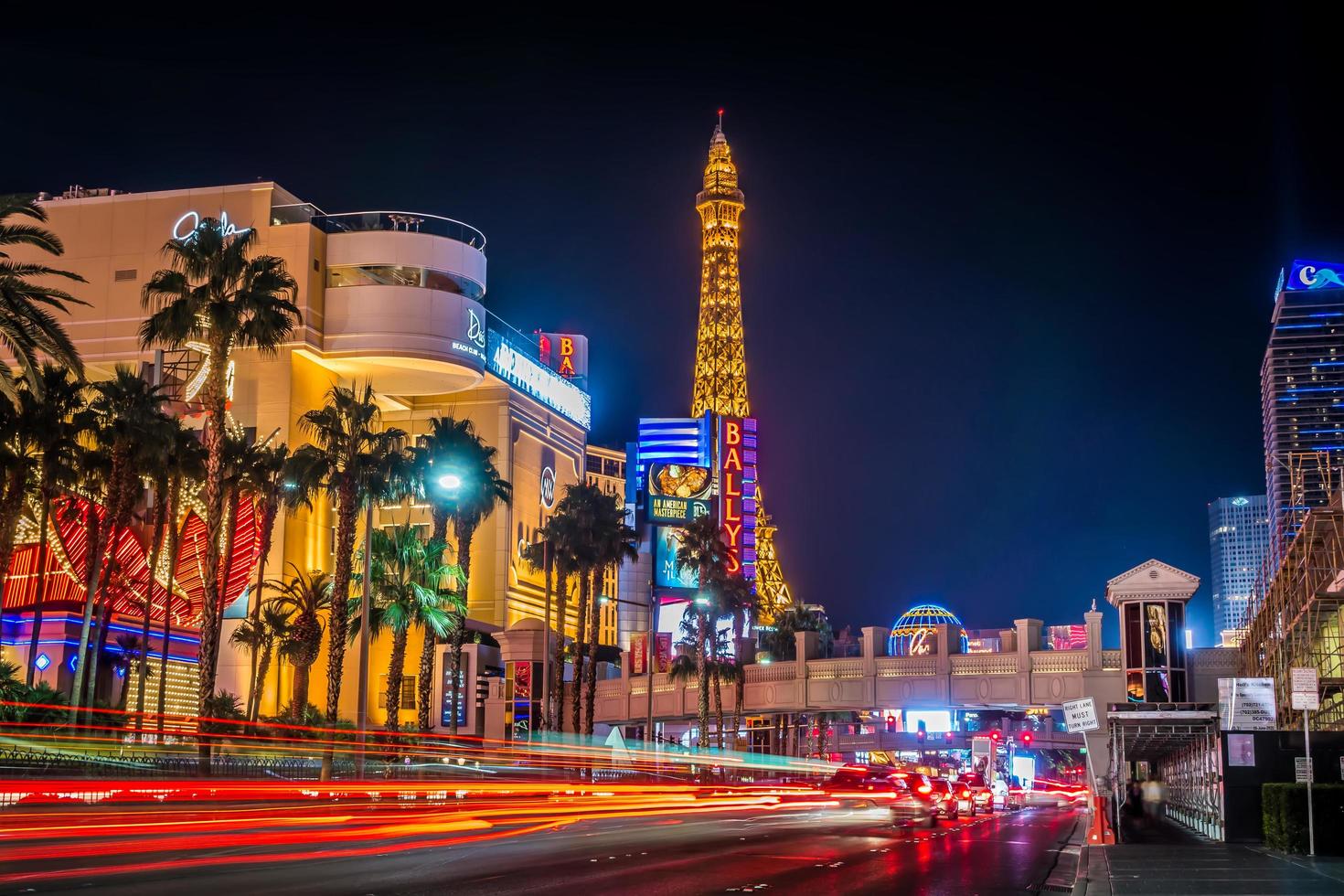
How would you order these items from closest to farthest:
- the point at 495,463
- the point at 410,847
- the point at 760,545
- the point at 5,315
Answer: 1. the point at 410,847
2. the point at 5,315
3. the point at 495,463
4. the point at 760,545

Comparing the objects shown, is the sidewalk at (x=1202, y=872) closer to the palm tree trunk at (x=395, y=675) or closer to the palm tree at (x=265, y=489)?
the palm tree at (x=265, y=489)

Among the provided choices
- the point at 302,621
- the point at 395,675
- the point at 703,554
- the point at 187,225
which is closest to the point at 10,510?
the point at 395,675

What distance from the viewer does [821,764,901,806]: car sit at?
43625 millimetres

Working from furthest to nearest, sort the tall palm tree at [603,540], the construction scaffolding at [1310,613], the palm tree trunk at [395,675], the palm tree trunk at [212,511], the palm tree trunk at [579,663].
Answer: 1. the tall palm tree at [603,540]
2. the palm tree trunk at [579,663]
3. the palm tree trunk at [395,675]
4. the palm tree trunk at [212,511]
5. the construction scaffolding at [1310,613]

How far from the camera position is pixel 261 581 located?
74062mm

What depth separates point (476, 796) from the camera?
4934 centimetres

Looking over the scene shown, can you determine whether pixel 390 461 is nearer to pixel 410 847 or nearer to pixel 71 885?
pixel 410 847

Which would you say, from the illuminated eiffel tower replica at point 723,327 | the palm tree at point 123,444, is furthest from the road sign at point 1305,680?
the illuminated eiffel tower replica at point 723,327

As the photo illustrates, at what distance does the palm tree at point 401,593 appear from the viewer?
216 ft

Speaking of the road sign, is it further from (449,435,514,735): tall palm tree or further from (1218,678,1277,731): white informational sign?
(449,435,514,735): tall palm tree

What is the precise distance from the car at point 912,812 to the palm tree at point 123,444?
3080 cm

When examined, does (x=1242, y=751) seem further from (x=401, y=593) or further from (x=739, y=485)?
(x=739, y=485)

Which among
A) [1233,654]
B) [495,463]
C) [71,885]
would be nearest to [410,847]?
[71,885]

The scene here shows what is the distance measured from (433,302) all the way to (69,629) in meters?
32.3
